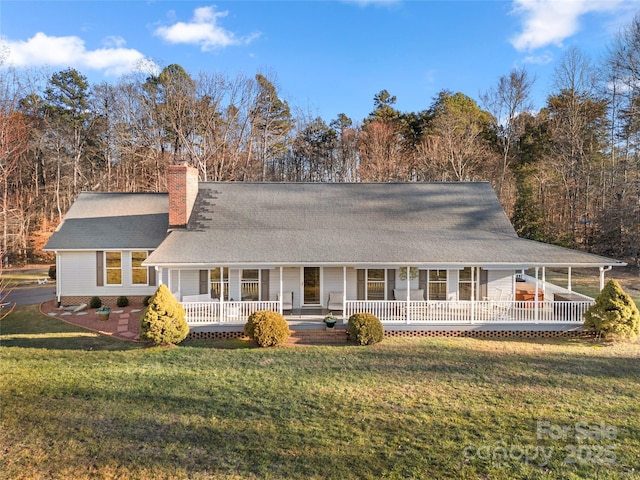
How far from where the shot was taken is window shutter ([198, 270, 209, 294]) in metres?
15.7

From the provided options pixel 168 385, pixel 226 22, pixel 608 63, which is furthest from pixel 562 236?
pixel 168 385

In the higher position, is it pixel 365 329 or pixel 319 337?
pixel 365 329

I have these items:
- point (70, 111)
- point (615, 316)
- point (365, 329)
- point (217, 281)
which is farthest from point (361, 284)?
point (70, 111)

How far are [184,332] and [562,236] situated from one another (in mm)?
33508

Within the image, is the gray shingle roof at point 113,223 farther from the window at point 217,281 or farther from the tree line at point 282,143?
the tree line at point 282,143

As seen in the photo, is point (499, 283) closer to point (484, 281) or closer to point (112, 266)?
point (484, 281)

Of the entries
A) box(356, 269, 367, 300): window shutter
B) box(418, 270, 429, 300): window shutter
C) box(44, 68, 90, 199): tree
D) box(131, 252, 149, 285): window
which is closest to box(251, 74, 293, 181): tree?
box(44, 68, 90, 199): tree

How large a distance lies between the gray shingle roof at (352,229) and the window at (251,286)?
1.56m

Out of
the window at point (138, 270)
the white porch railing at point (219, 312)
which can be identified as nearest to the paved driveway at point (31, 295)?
the window at point (138, 270)

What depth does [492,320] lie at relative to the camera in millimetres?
14164

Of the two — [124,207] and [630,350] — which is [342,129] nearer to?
[124,207]

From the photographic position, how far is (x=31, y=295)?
21.4 meters

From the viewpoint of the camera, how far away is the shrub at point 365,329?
41.7 feet

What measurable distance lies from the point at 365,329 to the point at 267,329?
336 centimetres
